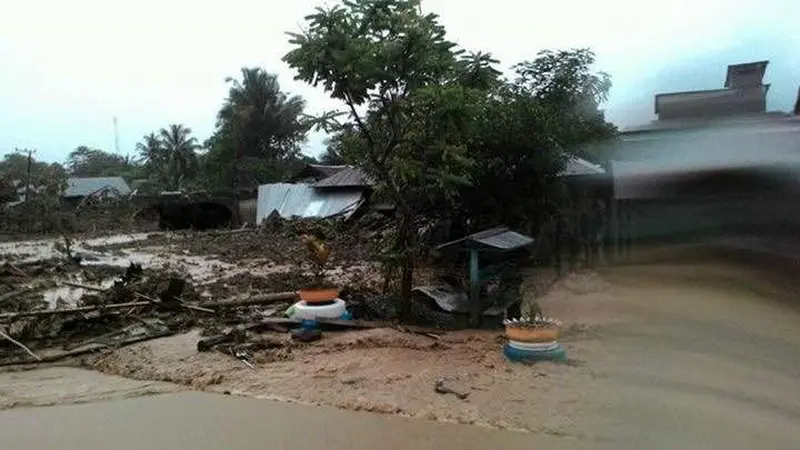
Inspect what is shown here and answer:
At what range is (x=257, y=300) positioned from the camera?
11625 millimetres

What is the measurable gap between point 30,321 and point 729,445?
9441 millimetres

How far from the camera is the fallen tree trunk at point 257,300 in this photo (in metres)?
11.2

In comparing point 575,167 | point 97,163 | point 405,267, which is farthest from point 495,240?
point 97,163

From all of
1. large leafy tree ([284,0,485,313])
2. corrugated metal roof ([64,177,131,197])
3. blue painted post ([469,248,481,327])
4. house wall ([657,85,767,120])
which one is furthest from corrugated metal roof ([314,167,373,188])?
house wall ([657,85,767,120])

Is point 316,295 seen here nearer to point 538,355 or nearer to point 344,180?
point 538,355

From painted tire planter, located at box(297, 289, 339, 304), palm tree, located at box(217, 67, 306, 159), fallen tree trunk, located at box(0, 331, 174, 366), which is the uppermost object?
palm tree, located at box(217, 67, 306, 159)

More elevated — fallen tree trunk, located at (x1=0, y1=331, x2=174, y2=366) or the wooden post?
the wooden post

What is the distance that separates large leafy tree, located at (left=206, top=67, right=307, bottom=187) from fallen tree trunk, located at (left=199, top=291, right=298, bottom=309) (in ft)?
105

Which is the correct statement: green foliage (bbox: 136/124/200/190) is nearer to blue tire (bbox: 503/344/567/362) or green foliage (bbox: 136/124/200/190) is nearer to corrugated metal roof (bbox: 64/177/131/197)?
corrugated metal roof (bbox: 64/177/131/197)

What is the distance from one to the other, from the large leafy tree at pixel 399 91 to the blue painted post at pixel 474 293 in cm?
99

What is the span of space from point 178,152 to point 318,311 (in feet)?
146

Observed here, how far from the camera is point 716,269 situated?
2521mm

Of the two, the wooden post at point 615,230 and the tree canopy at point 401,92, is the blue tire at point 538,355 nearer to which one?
the tree canopy at point 401,92

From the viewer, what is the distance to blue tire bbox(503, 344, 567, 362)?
24.3 ft
